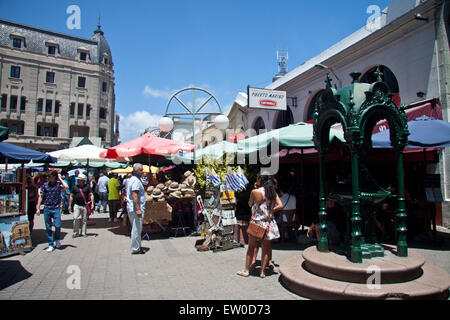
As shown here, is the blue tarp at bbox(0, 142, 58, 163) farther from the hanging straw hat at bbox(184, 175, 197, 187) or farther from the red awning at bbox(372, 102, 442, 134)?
the red awning at bbox(372, 102, 442, 134)

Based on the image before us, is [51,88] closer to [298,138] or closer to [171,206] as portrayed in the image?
[171,206]

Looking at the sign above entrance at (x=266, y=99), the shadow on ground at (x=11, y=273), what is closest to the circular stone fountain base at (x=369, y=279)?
the shadow on ground at (x=11, y=273)

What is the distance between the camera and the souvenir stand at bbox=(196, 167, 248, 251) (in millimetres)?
7047

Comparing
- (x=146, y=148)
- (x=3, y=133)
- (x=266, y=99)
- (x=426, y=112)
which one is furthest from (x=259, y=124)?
(x=3, y=133)

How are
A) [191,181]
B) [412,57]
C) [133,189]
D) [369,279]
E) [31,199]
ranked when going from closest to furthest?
[369,279]
[133,189]
[31,199]
[191,181]
[412,57]

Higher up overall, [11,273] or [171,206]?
[171,206]

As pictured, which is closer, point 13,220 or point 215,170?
point 13,220

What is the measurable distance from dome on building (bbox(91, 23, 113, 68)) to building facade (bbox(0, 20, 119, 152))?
51cm

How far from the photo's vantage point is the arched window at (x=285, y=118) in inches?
703

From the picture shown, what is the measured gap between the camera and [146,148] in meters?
9.30

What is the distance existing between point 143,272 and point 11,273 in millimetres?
2383

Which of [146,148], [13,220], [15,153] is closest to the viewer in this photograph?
[13,220]
